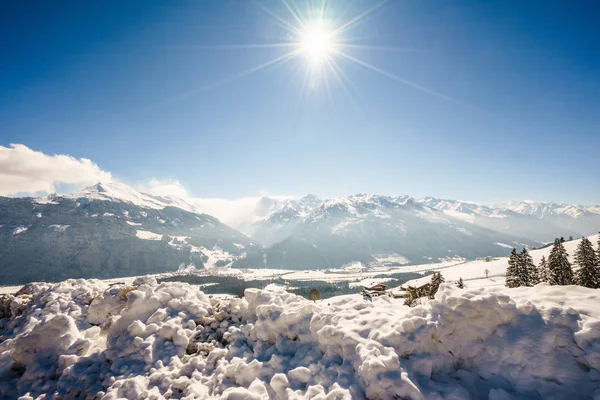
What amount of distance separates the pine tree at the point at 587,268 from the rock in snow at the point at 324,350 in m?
42.5

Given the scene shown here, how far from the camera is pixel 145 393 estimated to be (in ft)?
27.7

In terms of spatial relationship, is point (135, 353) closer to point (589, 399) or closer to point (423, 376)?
point (423, 376)

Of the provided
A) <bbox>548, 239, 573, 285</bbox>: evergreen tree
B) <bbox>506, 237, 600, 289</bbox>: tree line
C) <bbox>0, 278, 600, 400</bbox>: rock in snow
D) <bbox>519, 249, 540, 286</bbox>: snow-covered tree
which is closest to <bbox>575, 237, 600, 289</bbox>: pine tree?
<bbox>506, 237, 600, 289</bbox>: tree line

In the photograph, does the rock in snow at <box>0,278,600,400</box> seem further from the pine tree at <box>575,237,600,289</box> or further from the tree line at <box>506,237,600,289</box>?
the pine tree at <box>575,237,600,289</box>

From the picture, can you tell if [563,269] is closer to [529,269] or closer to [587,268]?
[587,268]

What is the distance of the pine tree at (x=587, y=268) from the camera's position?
36062 millimetres

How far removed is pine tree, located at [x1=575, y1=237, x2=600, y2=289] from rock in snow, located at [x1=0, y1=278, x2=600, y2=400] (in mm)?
42522

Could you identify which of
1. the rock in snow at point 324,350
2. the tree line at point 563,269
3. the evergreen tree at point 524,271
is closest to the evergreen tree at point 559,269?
the tree line at point 563,269

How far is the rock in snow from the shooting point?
620 cm

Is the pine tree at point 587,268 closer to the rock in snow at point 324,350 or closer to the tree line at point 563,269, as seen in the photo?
the tree line at point 563,269

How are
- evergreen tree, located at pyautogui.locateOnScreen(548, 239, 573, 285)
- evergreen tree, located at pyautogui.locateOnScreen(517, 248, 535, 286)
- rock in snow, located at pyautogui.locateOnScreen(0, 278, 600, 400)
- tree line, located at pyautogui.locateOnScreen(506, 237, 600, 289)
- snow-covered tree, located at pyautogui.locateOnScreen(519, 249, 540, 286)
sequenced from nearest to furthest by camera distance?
rock in snow, located at pyautogui.locateOnScreen(0, 278, 600, 400) < tree line, located at pyautogui.locateOnScreen(506, 237, 600, 289) < evergreen tree, located at pyautogui.locateOnScreen(548, 239, 573, 285) < evergreen tree, located at pyautogui.locateOnScreen(517, 248, 535, 286) < snow-covered tree, located at pyautogui.locateOnScreen(519, 249, 540, 286)

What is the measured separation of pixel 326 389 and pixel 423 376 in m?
2.43

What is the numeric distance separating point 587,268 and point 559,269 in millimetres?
2828

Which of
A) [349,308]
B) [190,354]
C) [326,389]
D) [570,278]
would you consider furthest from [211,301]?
[570,278]
